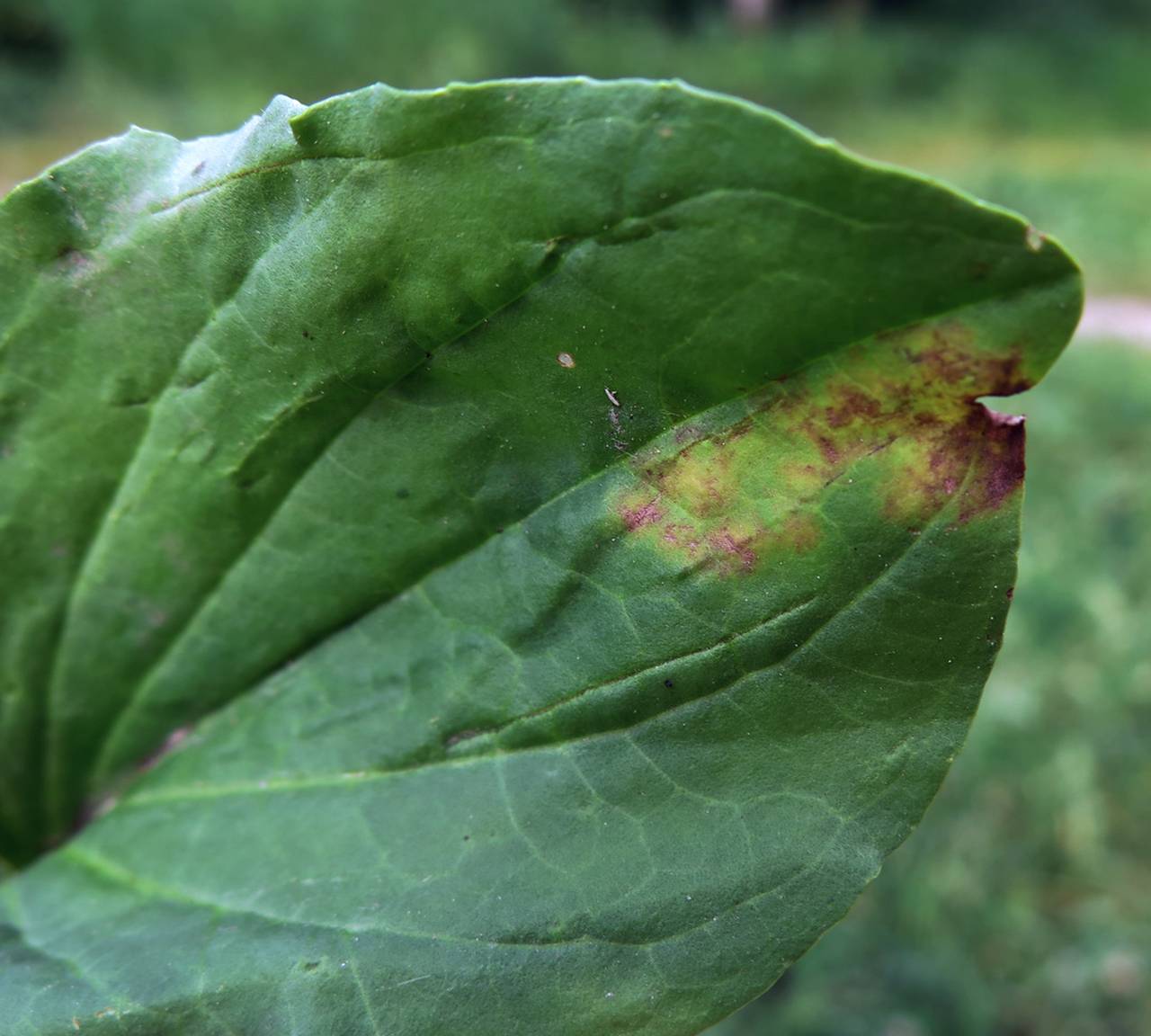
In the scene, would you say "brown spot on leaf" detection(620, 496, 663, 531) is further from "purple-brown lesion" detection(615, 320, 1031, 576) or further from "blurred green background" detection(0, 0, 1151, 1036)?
"blurred green background" detection(0, 0, 1151, 1036)

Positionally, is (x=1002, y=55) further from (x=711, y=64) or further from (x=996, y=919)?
(x=996, y=919)

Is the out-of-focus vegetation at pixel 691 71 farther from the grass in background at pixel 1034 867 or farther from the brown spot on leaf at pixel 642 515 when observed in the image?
the brown spot on leaf at pixel 642 515

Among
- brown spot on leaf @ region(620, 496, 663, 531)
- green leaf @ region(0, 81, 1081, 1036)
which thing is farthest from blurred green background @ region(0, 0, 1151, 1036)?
brown spot on leaf @ region(620, 496, 663, 531)

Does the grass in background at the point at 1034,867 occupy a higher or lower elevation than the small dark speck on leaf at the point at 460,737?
lower

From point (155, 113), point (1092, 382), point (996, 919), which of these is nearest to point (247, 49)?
point (155, 113)


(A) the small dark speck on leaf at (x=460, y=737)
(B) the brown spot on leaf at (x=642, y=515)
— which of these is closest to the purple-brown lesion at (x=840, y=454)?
(B) the brown spot on leaf at (x=642, y=515)

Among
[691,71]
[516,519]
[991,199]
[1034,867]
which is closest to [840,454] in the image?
[516,519]

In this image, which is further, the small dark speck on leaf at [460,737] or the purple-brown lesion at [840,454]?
the small dark speck on leaf at [460,737]
